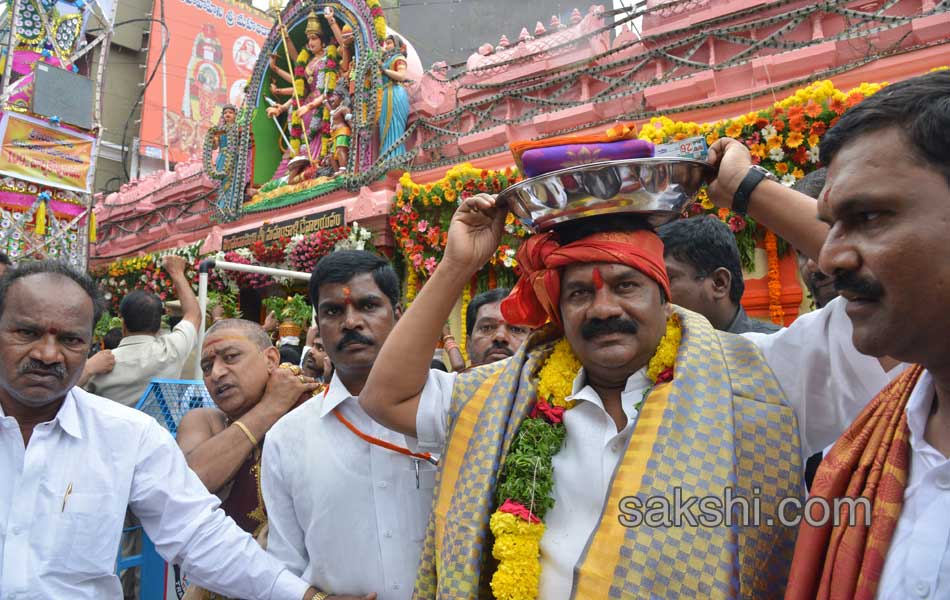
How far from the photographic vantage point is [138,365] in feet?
12.2

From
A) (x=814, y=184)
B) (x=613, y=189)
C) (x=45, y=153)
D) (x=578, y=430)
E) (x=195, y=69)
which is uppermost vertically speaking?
(x=195, y=69)

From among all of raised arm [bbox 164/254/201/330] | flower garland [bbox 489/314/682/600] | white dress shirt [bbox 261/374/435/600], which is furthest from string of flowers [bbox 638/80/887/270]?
white dress shirt [bbox 261/374/435/600]

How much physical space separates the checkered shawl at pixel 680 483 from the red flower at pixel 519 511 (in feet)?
0.19

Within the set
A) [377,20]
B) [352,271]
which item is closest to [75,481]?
[352,271]

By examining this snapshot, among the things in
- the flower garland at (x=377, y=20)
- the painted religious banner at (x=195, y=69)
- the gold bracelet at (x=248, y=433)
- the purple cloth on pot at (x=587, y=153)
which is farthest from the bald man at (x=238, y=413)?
the painted religious banner at (x=195, y=69)

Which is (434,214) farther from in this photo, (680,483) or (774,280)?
(680,483)

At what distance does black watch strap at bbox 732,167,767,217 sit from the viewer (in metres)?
1.63

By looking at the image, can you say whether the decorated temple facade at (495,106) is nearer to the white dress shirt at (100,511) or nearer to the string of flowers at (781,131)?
the string of flowers at (781,131)

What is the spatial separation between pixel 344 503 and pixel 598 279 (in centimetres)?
98

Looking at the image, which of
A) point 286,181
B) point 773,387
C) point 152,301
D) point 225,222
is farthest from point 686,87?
point 225,222

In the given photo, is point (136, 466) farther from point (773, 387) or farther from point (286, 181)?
point (286, 181)

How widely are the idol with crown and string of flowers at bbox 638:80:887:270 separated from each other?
12.6 feet

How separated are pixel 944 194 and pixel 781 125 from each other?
5.10 meters

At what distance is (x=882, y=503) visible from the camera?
3.85 feet
